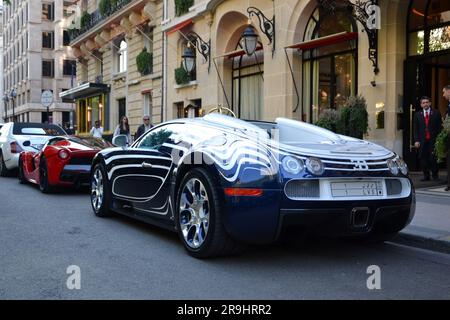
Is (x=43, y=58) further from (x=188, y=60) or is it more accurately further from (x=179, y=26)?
(x=188, y=60)

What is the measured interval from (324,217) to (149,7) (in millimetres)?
19470

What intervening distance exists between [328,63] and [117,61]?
16207 millimetres

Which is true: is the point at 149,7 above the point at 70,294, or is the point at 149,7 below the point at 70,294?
above

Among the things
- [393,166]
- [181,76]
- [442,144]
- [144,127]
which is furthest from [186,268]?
[181,76]

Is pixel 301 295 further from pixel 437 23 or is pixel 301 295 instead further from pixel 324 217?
pixel 437 23

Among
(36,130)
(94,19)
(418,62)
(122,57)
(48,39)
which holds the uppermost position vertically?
(48,39)

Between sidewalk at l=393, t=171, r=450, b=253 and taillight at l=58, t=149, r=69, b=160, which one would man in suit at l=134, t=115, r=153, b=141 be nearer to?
taillight at l=58, t=149, r=69, b=160

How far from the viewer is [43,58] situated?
5788cm

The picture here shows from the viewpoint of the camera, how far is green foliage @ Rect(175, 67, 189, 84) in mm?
19392

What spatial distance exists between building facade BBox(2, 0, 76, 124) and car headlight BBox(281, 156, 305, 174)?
51.6 m
